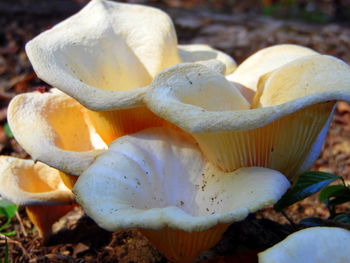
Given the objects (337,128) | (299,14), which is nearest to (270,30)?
(337,128)

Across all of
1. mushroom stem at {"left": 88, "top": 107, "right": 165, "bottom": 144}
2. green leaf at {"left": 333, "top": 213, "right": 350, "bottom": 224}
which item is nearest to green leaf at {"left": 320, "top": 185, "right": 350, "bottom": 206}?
green leaf at {"left": 333, "top": 213, "right": 350, "bottom": 224}

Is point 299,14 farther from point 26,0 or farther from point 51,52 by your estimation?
point 51,52

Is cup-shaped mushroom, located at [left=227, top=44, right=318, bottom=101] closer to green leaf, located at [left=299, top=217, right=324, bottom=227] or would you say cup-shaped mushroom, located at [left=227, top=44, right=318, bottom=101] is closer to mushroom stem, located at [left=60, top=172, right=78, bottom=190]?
green leaf, located at [left=299, top=217, right=324, bottom=227]

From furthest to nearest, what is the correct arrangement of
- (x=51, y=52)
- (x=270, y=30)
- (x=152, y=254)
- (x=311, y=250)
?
(x=270, y=30)
(x=152, y=254)
(x=51, y=52)
(x=311, y=250)

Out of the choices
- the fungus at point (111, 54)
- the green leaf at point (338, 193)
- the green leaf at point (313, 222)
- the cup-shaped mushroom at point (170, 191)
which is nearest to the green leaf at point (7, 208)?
the fungus at point (111, 54)

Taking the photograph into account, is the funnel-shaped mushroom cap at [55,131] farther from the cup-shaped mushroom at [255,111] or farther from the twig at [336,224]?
the twig at [336,224]

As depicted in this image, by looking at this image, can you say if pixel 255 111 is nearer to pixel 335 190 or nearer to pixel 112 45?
pixel 335 190

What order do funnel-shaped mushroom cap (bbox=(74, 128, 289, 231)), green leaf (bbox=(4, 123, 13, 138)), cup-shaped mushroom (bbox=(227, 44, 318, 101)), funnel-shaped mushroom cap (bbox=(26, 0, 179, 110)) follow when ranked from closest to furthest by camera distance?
funnel-shaped mushroom cap (bbox=(74, 128, 289, 231)) < funnel-shaped mushroom cap (bbox=(26, 0, 179, 110)) < cup-shaped mushroom (bbox=(227, 44, 318, 101)) < green leaf (bbox=(4, 123, 13, 138))
